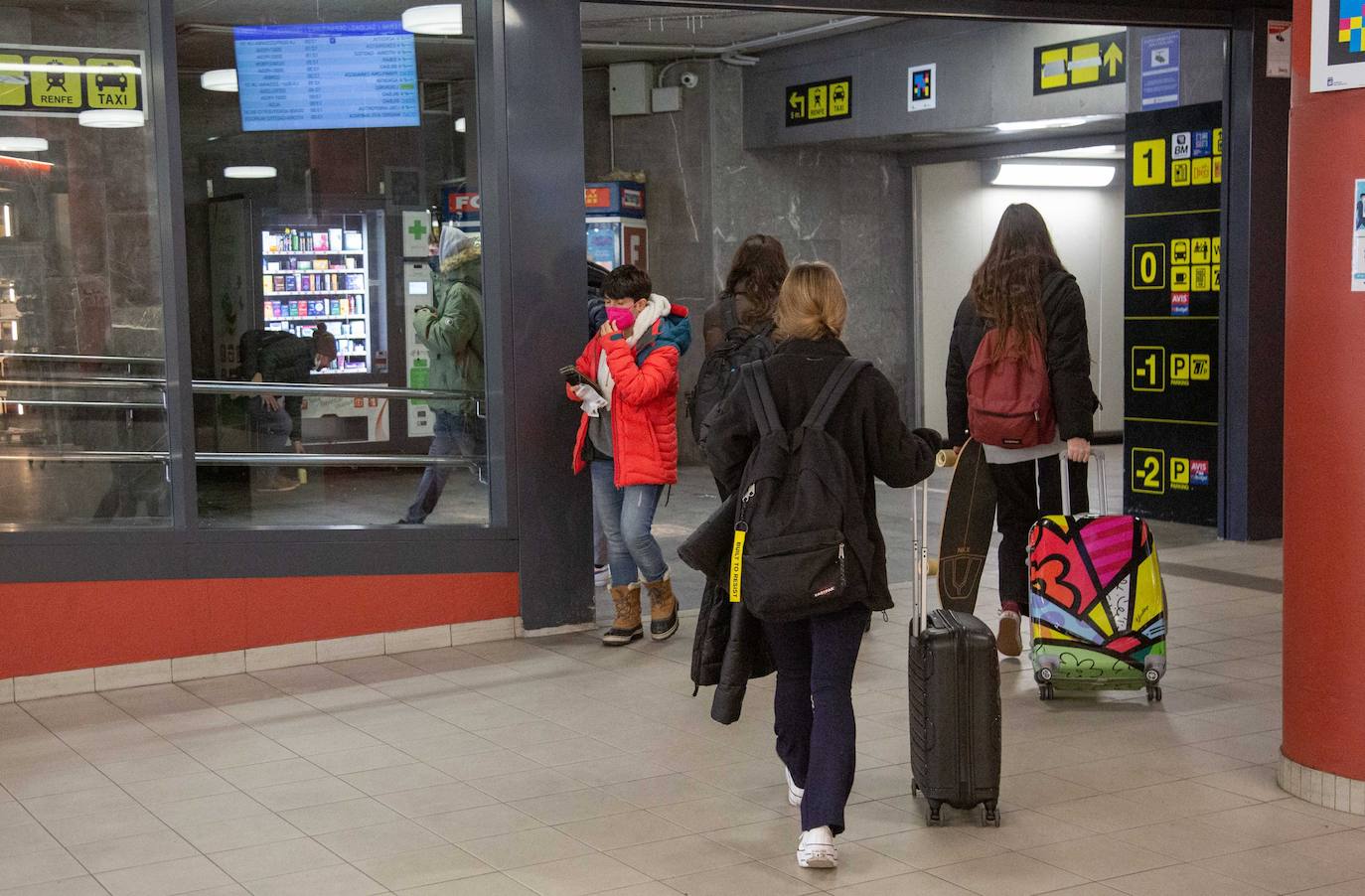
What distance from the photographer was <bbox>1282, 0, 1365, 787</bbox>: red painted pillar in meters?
4.05

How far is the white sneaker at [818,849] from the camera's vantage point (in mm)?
3795

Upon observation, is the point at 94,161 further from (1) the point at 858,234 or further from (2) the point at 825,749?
(1) the point at 858,234

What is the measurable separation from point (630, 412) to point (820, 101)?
6.36 metres

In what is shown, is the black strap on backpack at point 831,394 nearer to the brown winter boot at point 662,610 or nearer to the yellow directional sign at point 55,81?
the brown winter boot at point 662,610

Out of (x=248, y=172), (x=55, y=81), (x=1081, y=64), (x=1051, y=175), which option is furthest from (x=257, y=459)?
(x=1051, y=175)

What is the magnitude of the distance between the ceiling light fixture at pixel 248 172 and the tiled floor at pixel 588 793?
192cm

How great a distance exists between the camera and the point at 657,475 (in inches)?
245

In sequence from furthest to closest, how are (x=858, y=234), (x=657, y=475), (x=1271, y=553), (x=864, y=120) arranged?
(x=858, y=234)
(x=864, y=120)
(x=1271, y=553)
(x=657, y=475)

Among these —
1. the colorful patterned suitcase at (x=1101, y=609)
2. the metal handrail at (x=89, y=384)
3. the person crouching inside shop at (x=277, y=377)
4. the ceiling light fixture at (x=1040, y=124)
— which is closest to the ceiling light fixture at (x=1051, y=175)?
the ceiling light fixture at (x=1040, y=124)

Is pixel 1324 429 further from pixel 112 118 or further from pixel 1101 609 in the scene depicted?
pixel 112 118

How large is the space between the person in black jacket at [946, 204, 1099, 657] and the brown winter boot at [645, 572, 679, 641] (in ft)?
4.47

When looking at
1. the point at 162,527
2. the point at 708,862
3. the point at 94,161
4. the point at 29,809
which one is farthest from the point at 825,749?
the point at 94,161

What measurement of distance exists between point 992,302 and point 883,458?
6.61 ft

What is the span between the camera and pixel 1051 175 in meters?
13.6
